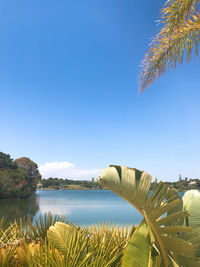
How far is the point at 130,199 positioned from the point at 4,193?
5769 centimetres

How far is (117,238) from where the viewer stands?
3.65m

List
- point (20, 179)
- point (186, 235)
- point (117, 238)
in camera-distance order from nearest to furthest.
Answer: point (186, 235), point (117, 238), point (20, 179)

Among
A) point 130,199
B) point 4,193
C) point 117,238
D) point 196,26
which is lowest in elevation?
point 4,193

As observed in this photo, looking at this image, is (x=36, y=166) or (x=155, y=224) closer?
(x=155, y=224)

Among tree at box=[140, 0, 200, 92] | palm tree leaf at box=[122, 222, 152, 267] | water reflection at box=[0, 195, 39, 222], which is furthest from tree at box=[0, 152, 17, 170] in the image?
palm tree leaf at box=[122, 222, 152, 267]

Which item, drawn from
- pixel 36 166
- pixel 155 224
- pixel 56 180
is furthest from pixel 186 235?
pixel 56 180

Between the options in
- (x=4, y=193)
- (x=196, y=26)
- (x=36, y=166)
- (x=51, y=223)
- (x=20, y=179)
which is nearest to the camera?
(x=51, y=223)

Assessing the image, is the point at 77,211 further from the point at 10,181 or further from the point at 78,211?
the point at 10,181

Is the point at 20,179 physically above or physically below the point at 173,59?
below

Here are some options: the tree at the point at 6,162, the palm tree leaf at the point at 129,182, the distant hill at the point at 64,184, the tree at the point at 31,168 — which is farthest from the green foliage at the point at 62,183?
the palm tree leaf at the point at 129,182

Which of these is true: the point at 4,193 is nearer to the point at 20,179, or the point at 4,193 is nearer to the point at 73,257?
the point at 20,179

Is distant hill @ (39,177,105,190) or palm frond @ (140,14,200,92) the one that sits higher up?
palm frond @ (140,14,200,92)

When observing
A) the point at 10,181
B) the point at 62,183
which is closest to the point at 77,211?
the point at 10,181

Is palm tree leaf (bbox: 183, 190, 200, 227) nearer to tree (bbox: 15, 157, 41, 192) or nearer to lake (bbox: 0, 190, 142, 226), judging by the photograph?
lake (bbox: 0, 190, 142, 226)
